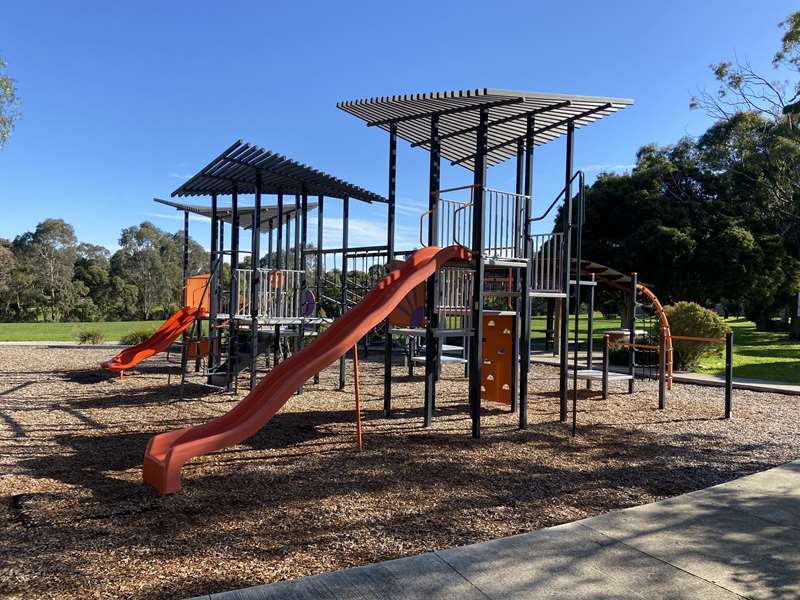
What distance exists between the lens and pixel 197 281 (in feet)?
53.2

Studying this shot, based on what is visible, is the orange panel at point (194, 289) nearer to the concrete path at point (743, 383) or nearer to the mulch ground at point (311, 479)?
the mulch ground at point (311, 479)

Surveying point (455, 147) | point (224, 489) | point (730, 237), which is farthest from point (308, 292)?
point (730, 237)

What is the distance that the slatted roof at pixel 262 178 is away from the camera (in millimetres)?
9904

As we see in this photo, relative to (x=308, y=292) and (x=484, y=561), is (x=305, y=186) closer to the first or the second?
(x=308, y=292)

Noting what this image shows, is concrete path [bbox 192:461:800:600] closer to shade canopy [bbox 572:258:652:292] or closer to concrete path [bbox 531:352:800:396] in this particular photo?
concrete path [bbox 531:352:800:396]

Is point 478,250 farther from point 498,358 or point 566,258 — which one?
point 498,358

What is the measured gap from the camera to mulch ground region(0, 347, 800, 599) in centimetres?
382

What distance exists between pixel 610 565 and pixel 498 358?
6117 millimetres

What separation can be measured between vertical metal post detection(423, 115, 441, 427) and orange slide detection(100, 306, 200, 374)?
6.82m

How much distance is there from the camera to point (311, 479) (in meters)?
5.76

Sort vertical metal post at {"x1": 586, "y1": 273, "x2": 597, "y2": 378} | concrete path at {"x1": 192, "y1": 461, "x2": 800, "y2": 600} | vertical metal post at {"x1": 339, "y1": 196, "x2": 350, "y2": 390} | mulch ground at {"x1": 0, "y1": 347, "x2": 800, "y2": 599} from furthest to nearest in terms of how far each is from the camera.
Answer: vertical metal post at {"x1": 339, "y1": 196, "x2": 350, "y2": 390} → vertical metal post at {"x1": 586, "y1": 273, "x2": 597, "y2": 378} → mulch ground at {"x1": 0, "y1": 347, "x2": 800, "y2": 599} → concrete path at {"x1": 192, "y1": 461, "x2": 800, "y2": 600}

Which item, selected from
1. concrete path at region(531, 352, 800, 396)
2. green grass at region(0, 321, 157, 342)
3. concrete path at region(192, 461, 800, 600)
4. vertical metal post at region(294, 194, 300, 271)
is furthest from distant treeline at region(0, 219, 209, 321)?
concrete path at region(192, 461, 800, 600)

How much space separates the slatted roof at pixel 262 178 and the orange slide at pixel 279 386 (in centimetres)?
367

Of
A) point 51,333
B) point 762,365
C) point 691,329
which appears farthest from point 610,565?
point 51,333
